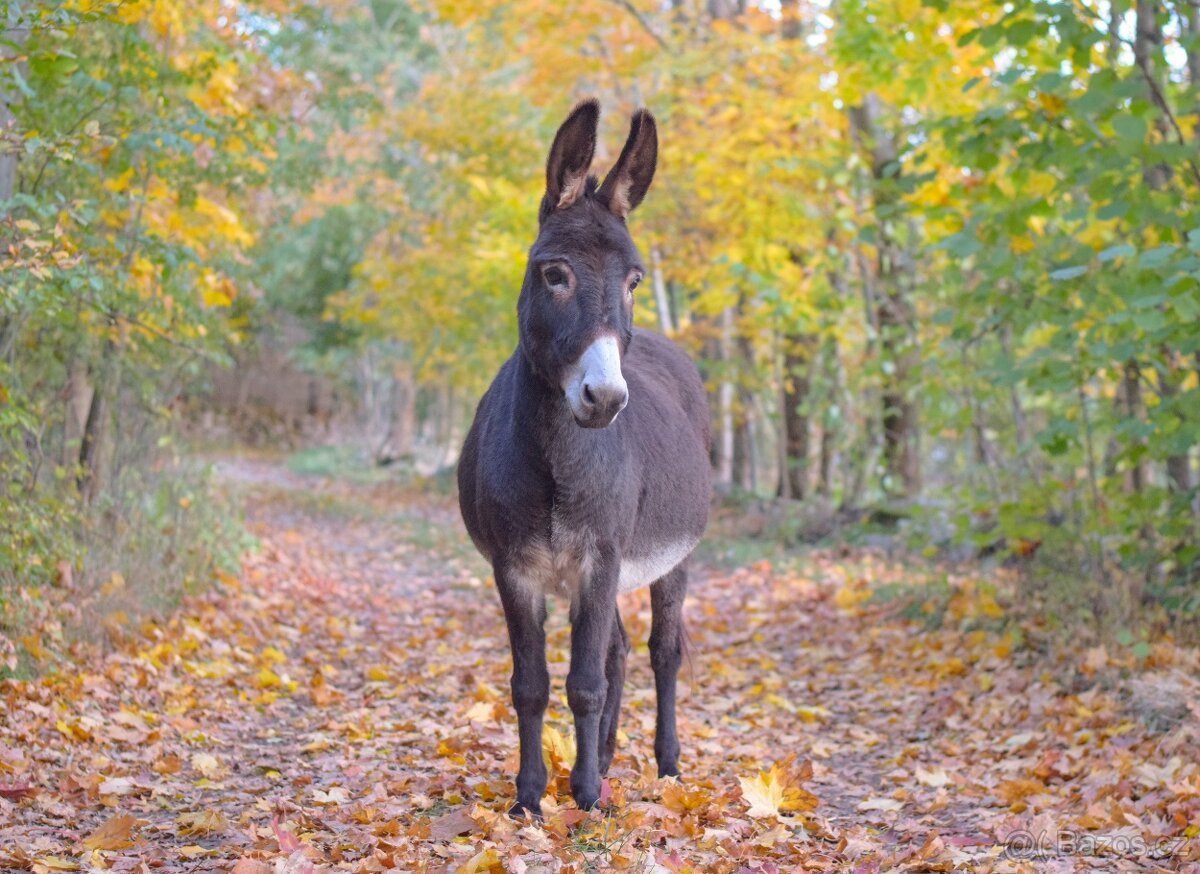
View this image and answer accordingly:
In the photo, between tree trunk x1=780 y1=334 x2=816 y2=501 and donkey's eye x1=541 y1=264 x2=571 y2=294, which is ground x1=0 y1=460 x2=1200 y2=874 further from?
tree trunk x1=780 y1=334 x2=816 y2=501

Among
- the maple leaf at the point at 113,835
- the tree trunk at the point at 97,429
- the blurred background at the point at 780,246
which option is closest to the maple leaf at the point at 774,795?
the maple leaf at the point at 113,835

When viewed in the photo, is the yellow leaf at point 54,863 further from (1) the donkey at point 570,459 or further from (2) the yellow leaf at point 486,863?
(1) the donkey at point 570,459

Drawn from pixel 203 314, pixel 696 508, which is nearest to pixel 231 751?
pixel 696 508

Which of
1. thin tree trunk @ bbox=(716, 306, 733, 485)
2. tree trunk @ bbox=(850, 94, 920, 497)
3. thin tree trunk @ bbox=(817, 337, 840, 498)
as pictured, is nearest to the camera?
tree trunk @ bbox=(850, 94, 920, 497)

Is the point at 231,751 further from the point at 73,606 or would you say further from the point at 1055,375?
the point at 1055,375

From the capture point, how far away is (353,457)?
30062mm

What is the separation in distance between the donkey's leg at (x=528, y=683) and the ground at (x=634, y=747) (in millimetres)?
147

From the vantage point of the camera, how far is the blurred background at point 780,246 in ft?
19.1

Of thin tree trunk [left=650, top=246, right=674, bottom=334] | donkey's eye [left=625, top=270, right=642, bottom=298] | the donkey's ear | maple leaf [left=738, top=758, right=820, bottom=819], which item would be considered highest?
thin tree trunk [left=650, top=246, right=674, bottom=334]

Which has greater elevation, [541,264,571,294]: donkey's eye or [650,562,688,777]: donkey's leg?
[541,264,571,294]: donkey's eye

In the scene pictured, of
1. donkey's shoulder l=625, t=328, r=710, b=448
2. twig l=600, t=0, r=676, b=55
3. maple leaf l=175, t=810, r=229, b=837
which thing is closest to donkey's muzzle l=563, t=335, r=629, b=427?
donkey's shoulder l=625, t=328, r=710, b=448

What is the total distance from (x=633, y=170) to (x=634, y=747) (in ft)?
9.13

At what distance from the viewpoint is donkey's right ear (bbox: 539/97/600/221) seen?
3857 mm

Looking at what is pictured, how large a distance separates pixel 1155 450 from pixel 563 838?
3985 millimetres
